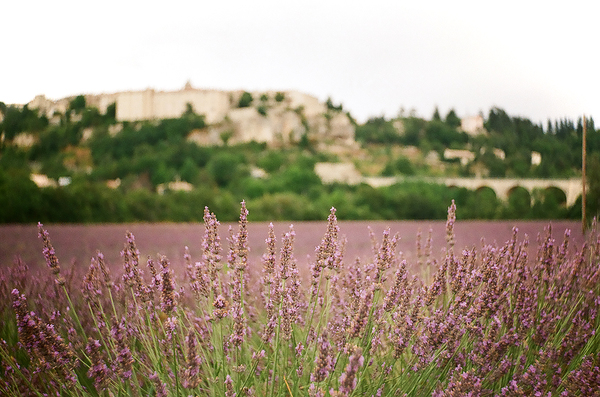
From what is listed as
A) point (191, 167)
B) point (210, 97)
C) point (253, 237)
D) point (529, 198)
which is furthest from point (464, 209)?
point (210, 97)

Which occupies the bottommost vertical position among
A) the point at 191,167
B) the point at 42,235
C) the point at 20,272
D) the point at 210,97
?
the point at 20,272

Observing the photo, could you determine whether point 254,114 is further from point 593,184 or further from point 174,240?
point 593,184

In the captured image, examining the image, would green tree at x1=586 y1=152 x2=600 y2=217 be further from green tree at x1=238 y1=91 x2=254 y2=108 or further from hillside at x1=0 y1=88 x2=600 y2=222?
green tree at x1=238 y1=91 x2=254 y2=108

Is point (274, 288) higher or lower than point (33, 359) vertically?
→ higher

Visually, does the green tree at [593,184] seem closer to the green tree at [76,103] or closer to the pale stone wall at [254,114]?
the green tree at [76,103]

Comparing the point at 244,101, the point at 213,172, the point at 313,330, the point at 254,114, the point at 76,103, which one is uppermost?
the point at 244,101

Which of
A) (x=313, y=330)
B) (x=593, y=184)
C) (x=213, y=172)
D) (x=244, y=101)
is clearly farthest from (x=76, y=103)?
(x=244, y=101)

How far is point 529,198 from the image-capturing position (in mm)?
5719

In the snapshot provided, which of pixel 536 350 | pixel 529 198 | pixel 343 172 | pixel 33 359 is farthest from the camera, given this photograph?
pixel 343 172

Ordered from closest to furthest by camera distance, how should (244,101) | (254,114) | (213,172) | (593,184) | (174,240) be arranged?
(593,184) → (174,240) → (213,172) → (254,114) → (244,101)

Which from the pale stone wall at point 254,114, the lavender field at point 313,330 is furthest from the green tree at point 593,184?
the pale stone wall at point 254,114

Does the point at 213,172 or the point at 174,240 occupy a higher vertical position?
the point at 213,172

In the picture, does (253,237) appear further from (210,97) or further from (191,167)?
(210,97)

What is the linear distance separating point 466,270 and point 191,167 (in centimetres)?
1373
